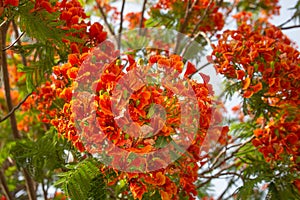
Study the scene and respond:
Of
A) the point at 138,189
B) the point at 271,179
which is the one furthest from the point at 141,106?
the point at 271,179

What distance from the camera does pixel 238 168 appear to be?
3.66 metres

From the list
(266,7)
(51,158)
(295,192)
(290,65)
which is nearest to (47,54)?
(51,158)

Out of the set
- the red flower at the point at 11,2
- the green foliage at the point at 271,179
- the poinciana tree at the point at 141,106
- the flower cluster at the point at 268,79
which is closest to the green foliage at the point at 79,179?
the poinciana tree at the point at 141,106

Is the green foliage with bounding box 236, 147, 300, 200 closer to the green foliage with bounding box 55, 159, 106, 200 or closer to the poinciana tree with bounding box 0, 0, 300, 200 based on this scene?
the poinciana tree with bounding box 0, 0, 300, 200

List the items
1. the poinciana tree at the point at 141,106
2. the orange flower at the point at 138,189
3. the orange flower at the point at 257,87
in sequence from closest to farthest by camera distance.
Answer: the poinciana tree at the point at 141,106
the orange flower at the point at 138,189
the orange flower at the point at 257,87

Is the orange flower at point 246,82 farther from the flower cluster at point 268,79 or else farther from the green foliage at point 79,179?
the green foliage at point 79,179

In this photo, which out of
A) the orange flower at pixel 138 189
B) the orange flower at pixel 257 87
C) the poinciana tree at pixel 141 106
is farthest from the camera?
the orange flower at pixel 257 87

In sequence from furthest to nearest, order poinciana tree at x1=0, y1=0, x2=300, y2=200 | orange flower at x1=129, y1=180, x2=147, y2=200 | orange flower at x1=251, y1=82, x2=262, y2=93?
1. orange flower at x1=251, y1=82, x2=262, y2=93
2. orange flower at x1=129, y1=180, x2=147, y2=200
3. poinciana tree at x1=0, y1=0, x2=300, y2=200

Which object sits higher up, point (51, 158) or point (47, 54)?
point (47, 54)

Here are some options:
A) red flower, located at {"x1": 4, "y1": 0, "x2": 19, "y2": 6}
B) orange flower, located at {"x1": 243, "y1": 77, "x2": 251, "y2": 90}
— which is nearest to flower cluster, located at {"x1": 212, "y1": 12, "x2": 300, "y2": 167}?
orange flower, located at {"x1": 243, "y1": 77, "x2": 251, "y2": 90}

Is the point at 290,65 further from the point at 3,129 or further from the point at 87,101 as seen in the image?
the point at 3,129

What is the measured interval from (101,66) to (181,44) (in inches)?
67.9

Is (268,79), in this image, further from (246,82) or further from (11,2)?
(11,2)

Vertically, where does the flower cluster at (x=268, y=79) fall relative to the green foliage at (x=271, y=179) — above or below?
above
